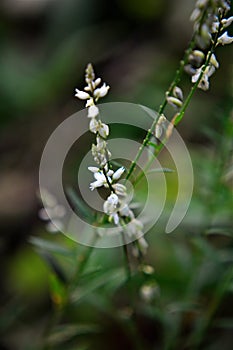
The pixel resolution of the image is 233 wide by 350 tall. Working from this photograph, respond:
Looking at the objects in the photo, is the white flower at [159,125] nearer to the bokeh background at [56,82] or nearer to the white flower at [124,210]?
the white flower at [124,210]

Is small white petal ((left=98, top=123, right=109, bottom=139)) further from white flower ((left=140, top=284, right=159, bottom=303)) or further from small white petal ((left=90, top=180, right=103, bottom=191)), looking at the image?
white flower ((left=140, top=284, right=159, bottom=303))

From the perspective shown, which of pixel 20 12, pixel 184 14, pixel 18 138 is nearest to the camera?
pixel 18 138

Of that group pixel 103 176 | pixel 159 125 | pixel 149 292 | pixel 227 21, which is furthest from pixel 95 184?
pixel 149 292

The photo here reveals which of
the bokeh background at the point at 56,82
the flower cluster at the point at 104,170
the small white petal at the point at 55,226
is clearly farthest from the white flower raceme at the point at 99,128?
the bokeh background at the point at 56,82

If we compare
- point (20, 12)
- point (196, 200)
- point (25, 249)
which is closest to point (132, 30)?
point (20, 12)

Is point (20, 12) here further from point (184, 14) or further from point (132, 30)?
point (184, 14)

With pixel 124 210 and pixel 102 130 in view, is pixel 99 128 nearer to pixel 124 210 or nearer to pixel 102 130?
pixel 102 130
